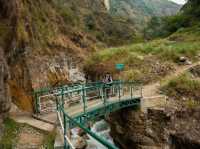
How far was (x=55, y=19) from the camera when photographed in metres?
34.0

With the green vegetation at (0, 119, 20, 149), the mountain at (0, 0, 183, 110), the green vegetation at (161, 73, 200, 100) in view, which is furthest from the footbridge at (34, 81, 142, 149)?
the mountain at (0, 0, 183, 110)

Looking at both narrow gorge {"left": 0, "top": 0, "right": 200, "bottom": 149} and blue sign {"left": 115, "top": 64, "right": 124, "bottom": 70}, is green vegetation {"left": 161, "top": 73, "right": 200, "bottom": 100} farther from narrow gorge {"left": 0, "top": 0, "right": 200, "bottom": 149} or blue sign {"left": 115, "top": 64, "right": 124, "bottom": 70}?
blue sign {"left": 115, "top": 64, "right": 124, "bottom": 70}

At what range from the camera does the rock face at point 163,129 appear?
630 inches

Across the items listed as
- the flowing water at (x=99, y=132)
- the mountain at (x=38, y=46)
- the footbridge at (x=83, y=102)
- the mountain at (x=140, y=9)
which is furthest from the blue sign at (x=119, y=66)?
the mountain at (x=140, y=9)

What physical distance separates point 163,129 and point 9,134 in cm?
868

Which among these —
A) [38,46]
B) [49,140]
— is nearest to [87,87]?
[49,140]

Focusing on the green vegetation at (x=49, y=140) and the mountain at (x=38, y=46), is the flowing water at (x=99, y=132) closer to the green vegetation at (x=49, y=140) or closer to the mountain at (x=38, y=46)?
the mountain at (x=38, y=46)

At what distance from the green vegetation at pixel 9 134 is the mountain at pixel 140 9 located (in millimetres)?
75694

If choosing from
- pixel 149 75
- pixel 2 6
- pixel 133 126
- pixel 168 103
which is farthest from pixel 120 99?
pixel 2 6

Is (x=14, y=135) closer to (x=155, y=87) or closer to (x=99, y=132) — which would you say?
(x=155, y=87)

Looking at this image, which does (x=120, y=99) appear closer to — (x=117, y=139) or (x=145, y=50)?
(x=117, y=139)

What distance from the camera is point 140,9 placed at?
125188 mm

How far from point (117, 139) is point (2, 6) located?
33.5ft

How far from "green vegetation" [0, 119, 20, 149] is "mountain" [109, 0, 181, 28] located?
7569 cm
